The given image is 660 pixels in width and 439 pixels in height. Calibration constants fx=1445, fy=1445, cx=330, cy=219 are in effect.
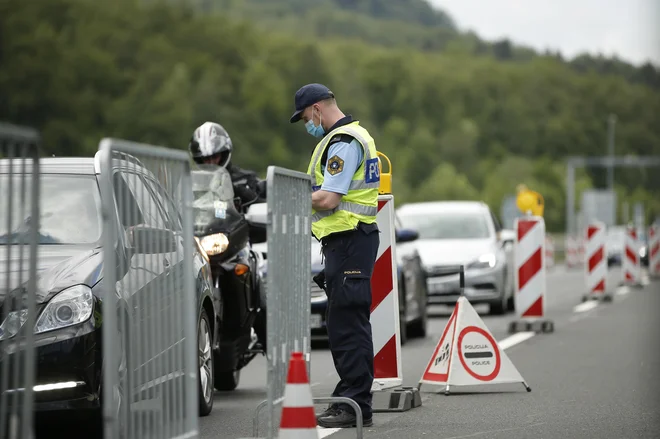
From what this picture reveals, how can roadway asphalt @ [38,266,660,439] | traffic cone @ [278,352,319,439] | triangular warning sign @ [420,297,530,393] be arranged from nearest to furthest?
traffic cone @ [278,352,319,439], roadway asphalt @ [38,266,660,439], triangular warning sign @ [420,297,530,393]

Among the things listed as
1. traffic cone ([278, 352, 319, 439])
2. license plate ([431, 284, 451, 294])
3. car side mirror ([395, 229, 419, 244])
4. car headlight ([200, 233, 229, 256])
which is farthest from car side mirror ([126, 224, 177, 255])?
license plate ([431, 284, 451, 294])

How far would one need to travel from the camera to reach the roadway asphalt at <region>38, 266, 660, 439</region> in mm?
8391

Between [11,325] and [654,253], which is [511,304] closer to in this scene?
A: [654,253]

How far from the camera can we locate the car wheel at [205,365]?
9047 mm

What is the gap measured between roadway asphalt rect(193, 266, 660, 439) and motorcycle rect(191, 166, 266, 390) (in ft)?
1.41

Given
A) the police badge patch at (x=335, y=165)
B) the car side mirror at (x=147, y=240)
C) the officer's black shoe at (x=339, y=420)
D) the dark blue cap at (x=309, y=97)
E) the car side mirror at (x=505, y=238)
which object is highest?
the car side mirror at (x=505, y=238)

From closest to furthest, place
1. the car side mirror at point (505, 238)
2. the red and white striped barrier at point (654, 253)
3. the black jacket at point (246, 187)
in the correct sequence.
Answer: the black jacket at point (246, 187)
the car side mirror at point (505, 238)
the red and white striped barrier at point (654, 253)

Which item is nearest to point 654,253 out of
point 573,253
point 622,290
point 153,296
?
point 622,290

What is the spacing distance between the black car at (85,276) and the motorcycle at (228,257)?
29 centimetres

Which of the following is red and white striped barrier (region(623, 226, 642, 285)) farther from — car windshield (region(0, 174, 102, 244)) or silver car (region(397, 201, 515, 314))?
car windshield (region(0, 174, 102, 244))

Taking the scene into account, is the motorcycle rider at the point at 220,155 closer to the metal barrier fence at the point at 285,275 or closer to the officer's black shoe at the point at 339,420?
the officer's black shoe at the point at 339,420

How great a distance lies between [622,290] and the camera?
30.0 meters

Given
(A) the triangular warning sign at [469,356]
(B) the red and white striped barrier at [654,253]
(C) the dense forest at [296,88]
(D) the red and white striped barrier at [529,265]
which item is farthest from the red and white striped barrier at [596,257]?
(C) the dense forest at [296,88]

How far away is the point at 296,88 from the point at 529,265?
123526 mm
